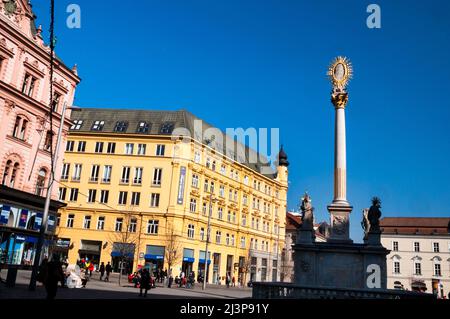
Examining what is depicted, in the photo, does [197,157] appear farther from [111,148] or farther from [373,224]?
[373,224]

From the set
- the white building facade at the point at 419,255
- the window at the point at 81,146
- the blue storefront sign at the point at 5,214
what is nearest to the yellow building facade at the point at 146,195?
the window at the point at 81,146

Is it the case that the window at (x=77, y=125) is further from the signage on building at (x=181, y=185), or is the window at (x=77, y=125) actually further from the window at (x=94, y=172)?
the signage on building at (x=181, y=185)

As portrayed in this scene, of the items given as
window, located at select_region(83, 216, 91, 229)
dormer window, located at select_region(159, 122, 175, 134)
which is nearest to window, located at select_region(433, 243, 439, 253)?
dormer window, located at select_region(159, 122, 175, 134)

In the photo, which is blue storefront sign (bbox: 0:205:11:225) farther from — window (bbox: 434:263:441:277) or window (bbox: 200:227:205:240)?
window (bbox: 434:263:441:277)

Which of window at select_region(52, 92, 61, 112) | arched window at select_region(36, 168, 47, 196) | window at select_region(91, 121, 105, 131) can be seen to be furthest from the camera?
window at select_region(91, 121, 105, 131)

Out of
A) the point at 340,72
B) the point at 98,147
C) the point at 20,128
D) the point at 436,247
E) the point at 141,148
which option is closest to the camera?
the point at 340,72

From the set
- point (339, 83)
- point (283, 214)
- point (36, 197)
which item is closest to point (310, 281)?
point (339, 83)

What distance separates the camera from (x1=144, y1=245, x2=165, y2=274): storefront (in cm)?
5397

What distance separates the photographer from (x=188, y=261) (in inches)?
2205

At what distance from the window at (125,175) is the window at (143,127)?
5683mm

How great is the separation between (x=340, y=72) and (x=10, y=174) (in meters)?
26.2

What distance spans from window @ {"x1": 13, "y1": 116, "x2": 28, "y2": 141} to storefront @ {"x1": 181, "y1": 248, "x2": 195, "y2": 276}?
26558 mm

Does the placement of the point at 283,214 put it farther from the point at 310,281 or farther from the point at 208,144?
the point at 310,281

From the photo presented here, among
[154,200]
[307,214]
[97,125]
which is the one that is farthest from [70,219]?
[307,214]
